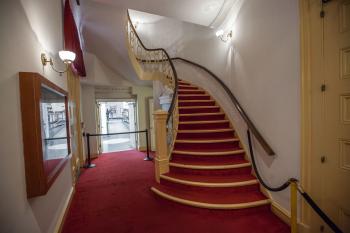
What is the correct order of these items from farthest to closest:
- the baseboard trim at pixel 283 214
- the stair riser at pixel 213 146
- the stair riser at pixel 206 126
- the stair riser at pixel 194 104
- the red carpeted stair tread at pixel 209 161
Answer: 1. the stair riser at pixel 194 104
2. the stair riser at pixel 206 126
3. the stair riser at pixel 213 146
4. the red carpeted stair tread at pixel 209 161
5. the baseboard trim at pixel 283 214

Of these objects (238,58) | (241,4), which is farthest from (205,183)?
(241,4)

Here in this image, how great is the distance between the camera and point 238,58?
3.05 m

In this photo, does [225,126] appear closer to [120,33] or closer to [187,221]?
[187,221]

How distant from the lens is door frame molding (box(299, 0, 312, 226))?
1.64 meters

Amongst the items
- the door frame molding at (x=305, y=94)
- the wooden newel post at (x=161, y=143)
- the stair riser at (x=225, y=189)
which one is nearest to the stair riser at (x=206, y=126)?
the wooden newel post at (x=161, y=143)

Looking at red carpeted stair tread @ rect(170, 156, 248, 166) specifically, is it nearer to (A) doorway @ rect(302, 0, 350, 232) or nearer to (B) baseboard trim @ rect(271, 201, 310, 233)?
(B) baseboard trim @ rect(271, 201, 310, 233)

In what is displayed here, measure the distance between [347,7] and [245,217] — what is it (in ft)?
7.96

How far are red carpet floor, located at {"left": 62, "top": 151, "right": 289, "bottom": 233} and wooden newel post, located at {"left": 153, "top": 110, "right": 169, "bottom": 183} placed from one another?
478 mm

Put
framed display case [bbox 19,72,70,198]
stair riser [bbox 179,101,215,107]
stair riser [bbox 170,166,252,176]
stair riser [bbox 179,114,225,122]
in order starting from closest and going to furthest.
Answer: framed display case [bbox 19,72,70,198] → stair riser [bbox 170,166,252,176] → stair riser [bbox 179,114,225,122] → stair riser [bbox 179,101,215,107]

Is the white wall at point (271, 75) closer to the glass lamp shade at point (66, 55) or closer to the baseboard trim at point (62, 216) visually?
the glass lamp shade at point (66, 55)

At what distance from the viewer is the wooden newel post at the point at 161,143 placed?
2945 mm

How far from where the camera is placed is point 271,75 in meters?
2.18

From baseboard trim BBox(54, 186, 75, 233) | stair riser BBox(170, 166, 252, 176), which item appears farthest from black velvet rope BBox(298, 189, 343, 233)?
baseboard trim BBox(54, 186, 75, 233)

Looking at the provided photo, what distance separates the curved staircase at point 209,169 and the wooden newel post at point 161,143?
11 centimetres
